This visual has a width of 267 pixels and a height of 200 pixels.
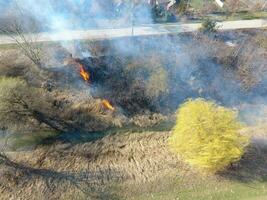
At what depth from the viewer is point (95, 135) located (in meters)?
33.9

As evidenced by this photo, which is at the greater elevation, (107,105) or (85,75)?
(85,75)

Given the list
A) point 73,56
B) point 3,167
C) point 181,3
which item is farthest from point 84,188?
point 181,3

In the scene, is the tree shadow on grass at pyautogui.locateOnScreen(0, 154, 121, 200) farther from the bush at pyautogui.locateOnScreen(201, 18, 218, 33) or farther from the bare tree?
the bush at pyautogui.locateOnScreen(201, 18, 218, 33)

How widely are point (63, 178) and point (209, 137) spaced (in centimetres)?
1019

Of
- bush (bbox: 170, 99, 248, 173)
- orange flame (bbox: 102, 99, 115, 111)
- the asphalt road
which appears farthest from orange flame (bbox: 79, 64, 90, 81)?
bush (bbox: 170, 99, 248, 173)

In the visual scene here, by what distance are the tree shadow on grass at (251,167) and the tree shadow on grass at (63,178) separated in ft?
26.0

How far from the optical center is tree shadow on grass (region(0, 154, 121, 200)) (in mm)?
28656

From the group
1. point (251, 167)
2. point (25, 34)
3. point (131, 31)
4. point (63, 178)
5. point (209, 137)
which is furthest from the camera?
point (131, 31)

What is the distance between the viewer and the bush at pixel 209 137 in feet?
93.6

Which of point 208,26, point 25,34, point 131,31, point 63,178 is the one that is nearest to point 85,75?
point 25,34

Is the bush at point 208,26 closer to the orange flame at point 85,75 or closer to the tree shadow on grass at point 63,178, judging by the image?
the orange flame at point 85,75

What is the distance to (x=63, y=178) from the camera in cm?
2947

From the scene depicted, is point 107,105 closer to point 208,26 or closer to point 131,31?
point 131,31

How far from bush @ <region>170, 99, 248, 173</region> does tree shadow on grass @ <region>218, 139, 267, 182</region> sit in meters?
0.89
